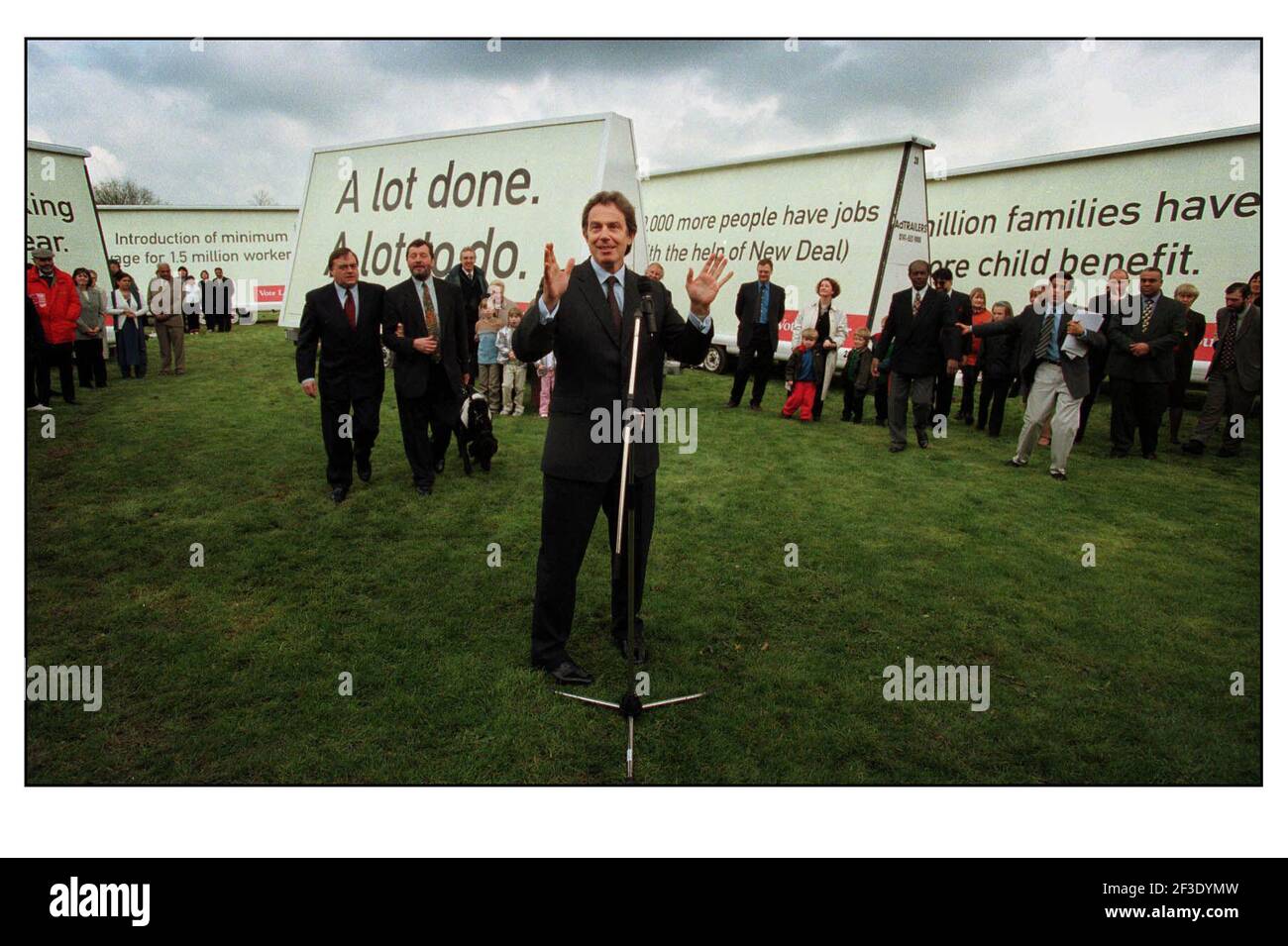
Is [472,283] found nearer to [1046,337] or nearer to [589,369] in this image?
[1046,337]

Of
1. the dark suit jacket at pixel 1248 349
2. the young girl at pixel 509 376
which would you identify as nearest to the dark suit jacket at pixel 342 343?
the young girl at pixel 509 376

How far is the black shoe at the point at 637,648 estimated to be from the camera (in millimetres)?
4188

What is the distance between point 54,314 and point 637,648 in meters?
11.3

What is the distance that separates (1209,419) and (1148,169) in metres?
4.20

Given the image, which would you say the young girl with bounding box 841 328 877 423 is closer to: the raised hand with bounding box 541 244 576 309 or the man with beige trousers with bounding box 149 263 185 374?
the raised hand with bounding box 541 244 576 309

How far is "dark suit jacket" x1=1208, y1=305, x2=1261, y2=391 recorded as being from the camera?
8.74m

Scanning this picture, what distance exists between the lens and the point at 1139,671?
4.16m

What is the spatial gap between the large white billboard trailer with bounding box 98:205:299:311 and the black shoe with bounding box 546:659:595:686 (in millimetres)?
21287

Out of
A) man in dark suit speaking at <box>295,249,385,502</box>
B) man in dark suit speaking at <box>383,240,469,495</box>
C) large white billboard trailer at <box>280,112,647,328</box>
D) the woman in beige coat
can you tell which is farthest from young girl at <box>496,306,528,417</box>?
the woman in beige coat

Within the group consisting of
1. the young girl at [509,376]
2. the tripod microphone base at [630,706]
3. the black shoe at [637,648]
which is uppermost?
the young girl at [509,376]

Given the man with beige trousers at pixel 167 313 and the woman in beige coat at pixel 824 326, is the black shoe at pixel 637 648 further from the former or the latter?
the man with beige trousers at pixel 167 313

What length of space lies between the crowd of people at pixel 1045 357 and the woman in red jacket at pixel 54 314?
9888mm

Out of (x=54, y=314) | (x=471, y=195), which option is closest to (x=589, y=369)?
(x=471, y=195)

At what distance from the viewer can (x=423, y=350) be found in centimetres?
681
